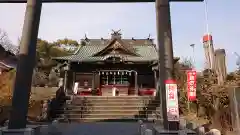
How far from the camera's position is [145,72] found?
2711cm

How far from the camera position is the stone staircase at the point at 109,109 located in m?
17.9

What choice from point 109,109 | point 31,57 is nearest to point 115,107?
point 109,109

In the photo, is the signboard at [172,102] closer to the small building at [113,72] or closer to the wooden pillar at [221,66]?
the wooden pillar at [221,66]

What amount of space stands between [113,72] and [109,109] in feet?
24.3

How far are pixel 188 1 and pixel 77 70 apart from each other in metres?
17.5

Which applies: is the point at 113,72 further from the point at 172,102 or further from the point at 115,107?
the point at 172,102

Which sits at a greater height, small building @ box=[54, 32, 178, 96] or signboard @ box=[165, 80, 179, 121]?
small building @ box=[54, 32, 178, 96]

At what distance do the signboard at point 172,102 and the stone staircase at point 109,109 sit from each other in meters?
9.05

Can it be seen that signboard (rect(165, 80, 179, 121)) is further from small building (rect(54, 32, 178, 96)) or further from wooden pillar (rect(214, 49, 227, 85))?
small building (rect(54, 32, 178, 96))

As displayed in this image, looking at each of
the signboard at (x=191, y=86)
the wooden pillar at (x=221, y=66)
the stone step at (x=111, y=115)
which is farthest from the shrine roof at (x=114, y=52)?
the wooden pillar at (x=221, y=66)

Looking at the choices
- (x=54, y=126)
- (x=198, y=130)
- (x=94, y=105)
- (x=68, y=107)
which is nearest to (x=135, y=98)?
(x=94, y=105)

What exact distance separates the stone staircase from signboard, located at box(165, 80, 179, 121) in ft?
29.7

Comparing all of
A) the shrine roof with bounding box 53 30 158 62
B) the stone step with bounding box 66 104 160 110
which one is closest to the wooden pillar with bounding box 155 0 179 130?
the stone step with bounding box 66 104 160 110

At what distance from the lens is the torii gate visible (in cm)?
927
